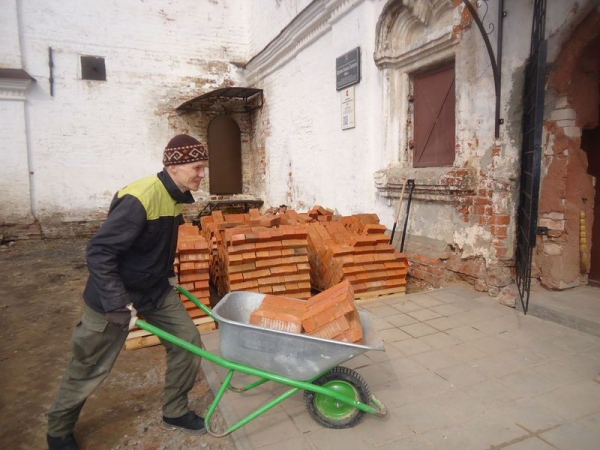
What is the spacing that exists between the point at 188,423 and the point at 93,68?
36.1 ft

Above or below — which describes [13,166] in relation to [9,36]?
below

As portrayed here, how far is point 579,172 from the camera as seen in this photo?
4578mm

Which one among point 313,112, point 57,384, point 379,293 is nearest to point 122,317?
point 57,384

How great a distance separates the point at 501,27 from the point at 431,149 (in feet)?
6.20

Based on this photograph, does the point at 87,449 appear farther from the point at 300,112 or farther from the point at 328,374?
the point at 300,112

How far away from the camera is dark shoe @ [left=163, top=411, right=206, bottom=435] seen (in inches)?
108

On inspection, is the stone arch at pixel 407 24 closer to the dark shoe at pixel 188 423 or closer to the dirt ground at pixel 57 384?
the dirt ground at pixel 57 384

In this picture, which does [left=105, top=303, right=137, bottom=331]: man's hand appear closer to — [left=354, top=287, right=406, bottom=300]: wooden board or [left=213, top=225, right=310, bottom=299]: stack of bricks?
[left=213, top=225, right=310, bottom=299]: stack of bricks

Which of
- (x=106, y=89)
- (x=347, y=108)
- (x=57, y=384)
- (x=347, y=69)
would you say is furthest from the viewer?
(x=106, y=89)

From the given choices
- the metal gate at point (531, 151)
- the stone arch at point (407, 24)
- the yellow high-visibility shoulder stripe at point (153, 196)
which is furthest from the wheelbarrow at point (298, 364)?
the stone arch at point (407, 24)

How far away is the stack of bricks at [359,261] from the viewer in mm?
5207

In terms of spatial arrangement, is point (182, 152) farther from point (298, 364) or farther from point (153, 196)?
point (298, 364)

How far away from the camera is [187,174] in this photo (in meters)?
2.59

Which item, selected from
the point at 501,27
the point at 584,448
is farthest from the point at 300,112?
the point at 584,448
